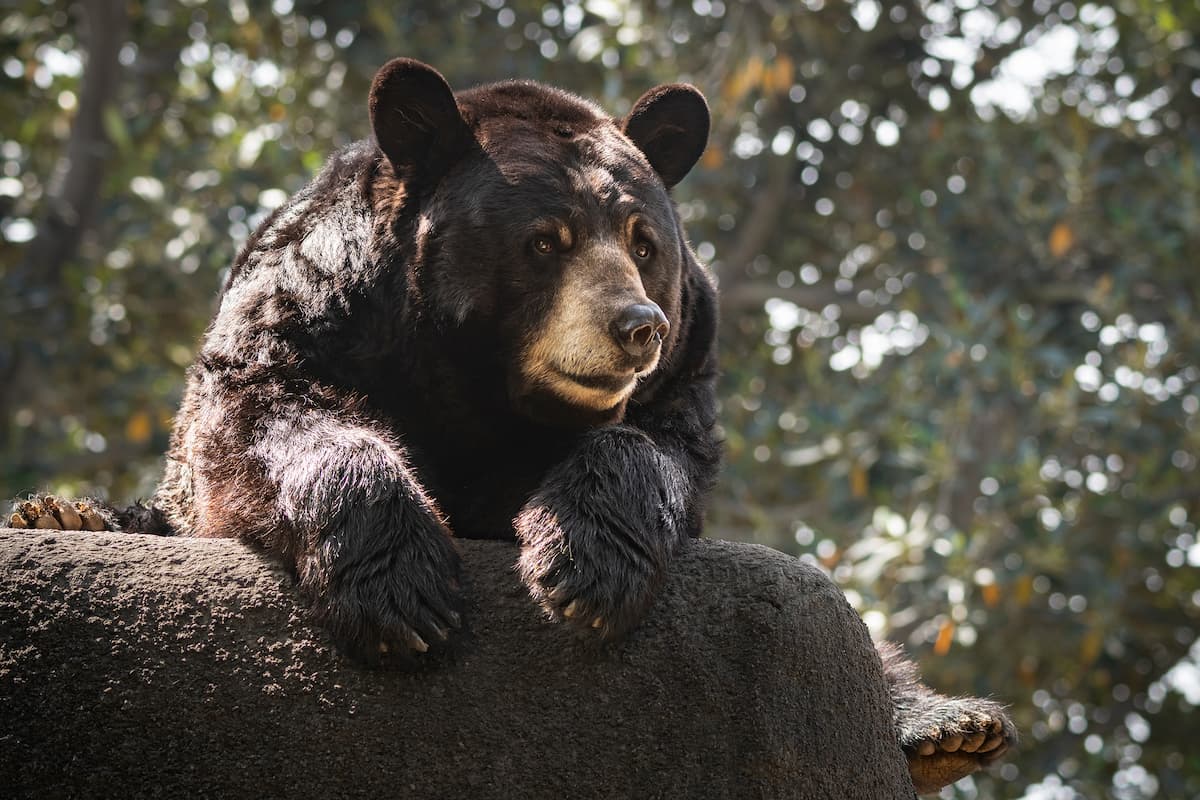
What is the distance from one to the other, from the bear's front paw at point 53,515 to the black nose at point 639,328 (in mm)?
1473

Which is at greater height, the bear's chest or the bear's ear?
the bear's ear

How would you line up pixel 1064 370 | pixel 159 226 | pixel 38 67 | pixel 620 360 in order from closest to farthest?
pixel 620 360, pixel 1064 370, pixel 159 226, pixel 38 67

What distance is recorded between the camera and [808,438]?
30.9 feet

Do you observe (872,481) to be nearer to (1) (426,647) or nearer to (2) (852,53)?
(2) (852,53)

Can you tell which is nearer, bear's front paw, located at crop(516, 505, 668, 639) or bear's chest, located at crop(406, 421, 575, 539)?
bear's front paw, located at crop(516, 505, 668, 639)

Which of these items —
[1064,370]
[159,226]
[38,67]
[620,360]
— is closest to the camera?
[620,360]

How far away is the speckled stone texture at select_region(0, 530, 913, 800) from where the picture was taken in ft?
8.75

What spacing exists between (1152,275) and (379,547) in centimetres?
724

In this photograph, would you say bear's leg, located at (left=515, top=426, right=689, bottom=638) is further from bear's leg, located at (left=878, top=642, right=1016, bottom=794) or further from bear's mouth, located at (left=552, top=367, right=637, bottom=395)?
bear's leg, located at (left=878, top=642, right=1016, bottom=794)

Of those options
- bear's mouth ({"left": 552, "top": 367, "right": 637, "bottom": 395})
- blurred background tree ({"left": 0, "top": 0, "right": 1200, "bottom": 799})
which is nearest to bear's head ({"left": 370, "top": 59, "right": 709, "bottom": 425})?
bear's mouth ({"left": 552, "top": 367, "right": 637, "bottom": 395})

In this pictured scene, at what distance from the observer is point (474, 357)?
3.77 metres

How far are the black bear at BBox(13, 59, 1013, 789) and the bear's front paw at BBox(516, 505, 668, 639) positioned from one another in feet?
0.04

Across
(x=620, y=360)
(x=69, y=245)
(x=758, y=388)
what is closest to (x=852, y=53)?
(x=758, y=388)

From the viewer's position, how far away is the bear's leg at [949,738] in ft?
11.6
